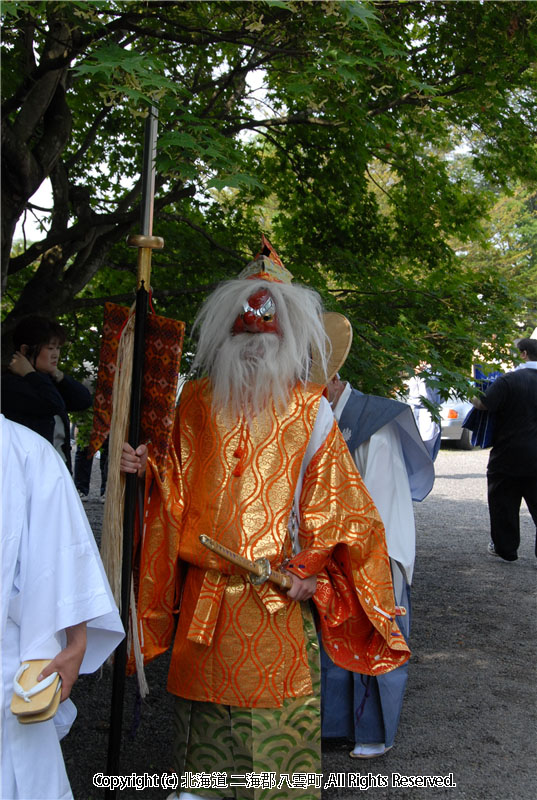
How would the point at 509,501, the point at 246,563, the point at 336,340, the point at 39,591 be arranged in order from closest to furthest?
the point at 39,591 → the point at 246,563 → the point at 336,340 → the point at 509,501

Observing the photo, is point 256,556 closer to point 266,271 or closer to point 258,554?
Answer: point 258,554

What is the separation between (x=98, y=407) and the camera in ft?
9.34

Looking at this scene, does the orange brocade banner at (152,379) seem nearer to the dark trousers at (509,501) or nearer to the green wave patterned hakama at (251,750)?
the green wave patterned hakama at (251,750)

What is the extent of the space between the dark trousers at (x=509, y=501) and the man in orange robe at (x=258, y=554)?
4.29 meters

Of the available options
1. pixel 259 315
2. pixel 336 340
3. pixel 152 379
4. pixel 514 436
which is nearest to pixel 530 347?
pixel 514 436

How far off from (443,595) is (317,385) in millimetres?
4001

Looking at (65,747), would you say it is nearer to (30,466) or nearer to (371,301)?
(30,466)

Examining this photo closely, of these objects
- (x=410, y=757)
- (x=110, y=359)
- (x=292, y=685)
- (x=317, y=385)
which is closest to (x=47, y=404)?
(x=110, y=359)

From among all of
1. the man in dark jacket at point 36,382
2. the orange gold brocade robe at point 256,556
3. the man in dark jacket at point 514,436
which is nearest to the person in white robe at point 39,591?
the orange gold brocade robe at point 256,556

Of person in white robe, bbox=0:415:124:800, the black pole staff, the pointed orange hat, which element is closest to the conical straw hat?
the pointed orange hat

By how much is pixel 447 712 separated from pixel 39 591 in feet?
9.36

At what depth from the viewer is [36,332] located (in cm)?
403

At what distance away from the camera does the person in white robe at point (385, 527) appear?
11.1 feet

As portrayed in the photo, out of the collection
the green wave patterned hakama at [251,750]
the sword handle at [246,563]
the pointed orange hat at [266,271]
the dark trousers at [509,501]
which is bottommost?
the green wave patterned hakama at [251,750]
